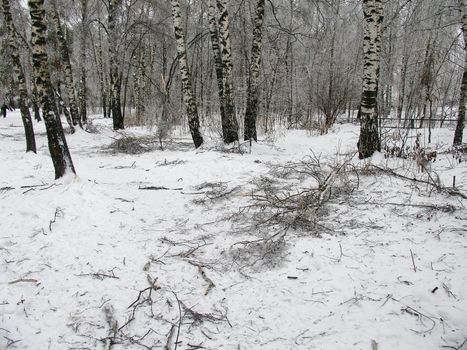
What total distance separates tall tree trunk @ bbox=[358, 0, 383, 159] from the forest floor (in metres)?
0.86

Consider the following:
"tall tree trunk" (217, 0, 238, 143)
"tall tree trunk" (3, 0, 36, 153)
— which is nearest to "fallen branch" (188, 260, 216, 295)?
"tall tree trunk" (217, 0, 238, 143)

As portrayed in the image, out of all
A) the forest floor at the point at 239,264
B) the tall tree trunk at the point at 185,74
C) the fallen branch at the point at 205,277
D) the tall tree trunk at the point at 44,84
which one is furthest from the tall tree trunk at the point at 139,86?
the fallen branch at the point at 205,277

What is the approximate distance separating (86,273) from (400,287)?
9.58 ft

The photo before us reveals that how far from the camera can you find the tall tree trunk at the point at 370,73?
617 cm

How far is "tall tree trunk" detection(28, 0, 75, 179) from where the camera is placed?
5.00 m

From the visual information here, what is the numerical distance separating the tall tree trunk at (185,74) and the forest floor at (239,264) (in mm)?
3222

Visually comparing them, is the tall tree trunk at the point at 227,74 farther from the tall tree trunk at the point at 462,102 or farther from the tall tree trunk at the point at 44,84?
the tall tree trunk at the point at 462,102

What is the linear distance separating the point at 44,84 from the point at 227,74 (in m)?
4.39

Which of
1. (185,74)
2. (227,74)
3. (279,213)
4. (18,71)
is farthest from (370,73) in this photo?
(18,71)

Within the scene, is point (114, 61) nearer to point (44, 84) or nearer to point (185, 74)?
point (185, 74)

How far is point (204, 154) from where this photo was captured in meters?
8.01

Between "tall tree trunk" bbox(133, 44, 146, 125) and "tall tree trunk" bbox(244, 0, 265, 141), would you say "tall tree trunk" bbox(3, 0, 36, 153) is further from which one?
"tall tree trunk" bbox(133, 44, 146, 125)

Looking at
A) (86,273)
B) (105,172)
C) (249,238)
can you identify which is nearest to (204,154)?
(105,172)

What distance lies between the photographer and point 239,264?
3.56m
